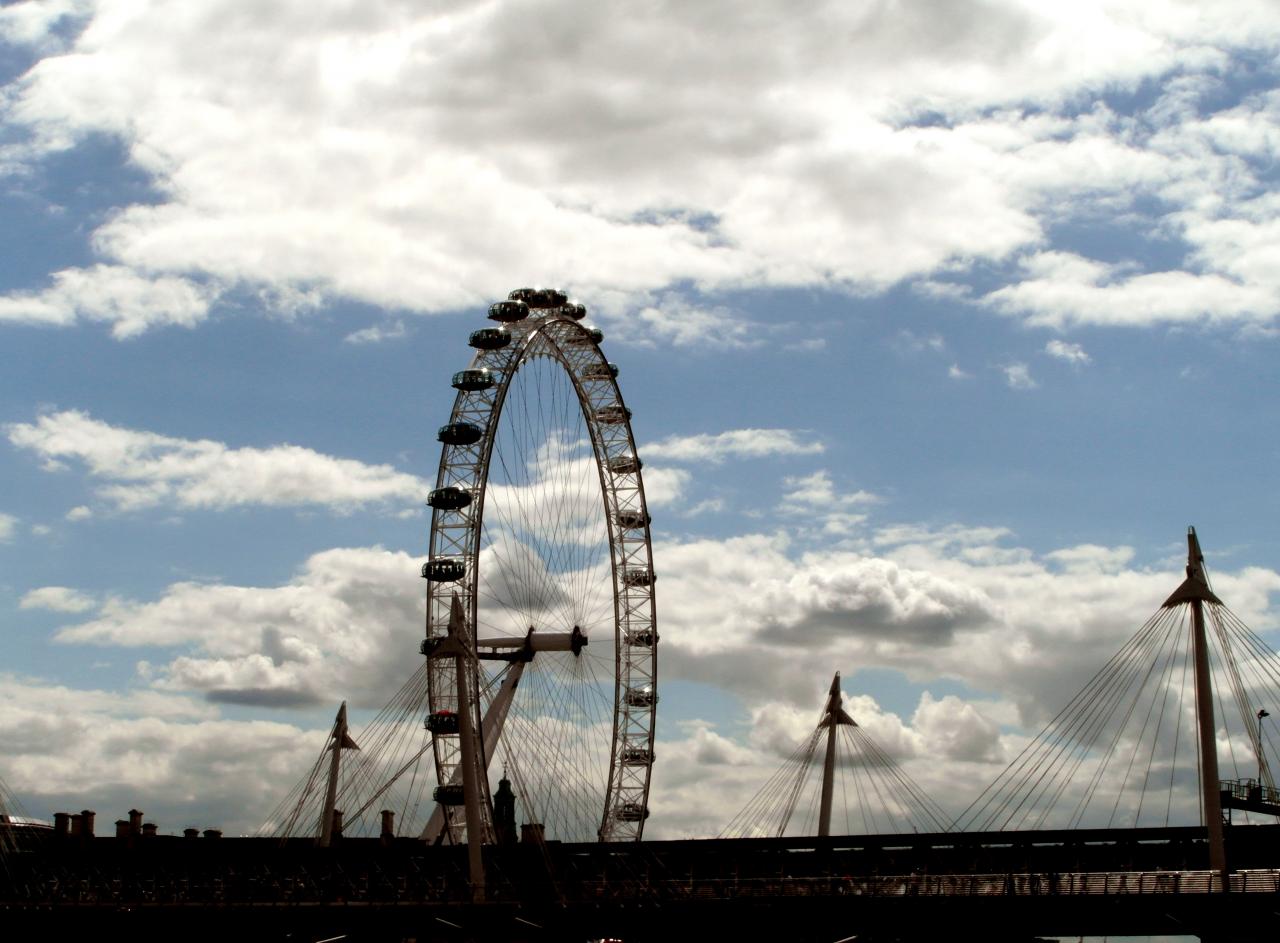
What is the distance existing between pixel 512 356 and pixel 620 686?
87.0ft

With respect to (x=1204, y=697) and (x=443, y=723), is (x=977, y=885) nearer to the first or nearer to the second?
(x=1204, y=697)

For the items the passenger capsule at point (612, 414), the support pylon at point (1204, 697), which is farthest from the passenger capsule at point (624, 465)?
the support pylon at point (1204, 697)

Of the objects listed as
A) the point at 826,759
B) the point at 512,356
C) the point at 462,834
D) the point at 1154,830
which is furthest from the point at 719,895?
the point at 512,356

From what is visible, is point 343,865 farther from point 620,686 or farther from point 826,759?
point 826,759

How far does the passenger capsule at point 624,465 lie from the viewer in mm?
118812

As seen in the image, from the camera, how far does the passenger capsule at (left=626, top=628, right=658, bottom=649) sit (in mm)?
115750

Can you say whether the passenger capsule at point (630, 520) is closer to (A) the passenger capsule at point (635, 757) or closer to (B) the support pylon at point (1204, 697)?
(A) the passenger capsule at point (635, 757)

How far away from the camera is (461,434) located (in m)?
99.4

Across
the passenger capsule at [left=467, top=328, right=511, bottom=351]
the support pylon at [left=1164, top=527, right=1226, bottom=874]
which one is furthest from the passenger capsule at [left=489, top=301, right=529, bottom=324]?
the support pylon at [left=1164, top=527, right=1226, bottom=874]

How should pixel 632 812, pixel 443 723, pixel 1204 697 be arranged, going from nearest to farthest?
pixel 1204 697, pixel 443 723, pixel 632 812

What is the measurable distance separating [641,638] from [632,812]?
11.9 metres

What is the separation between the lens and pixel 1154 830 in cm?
9681

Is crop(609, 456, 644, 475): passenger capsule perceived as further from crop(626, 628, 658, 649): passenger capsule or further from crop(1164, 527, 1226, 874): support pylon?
crop(1164, 527, 1226, 874): support pylon

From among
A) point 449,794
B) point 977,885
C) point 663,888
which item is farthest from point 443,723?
point 977,885
